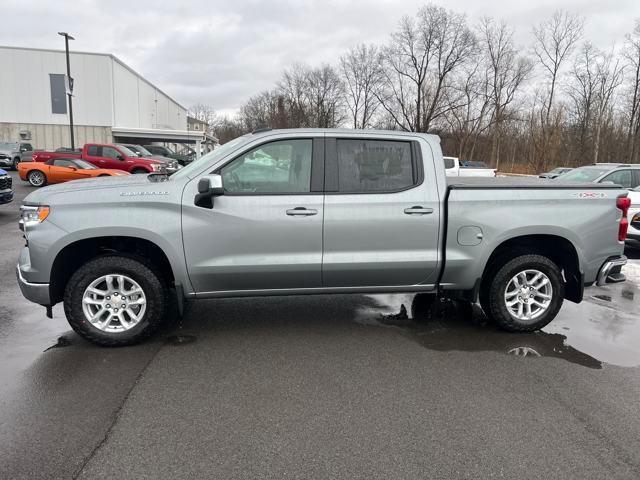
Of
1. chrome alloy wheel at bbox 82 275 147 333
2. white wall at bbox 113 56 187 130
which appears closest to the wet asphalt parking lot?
chrome alloy wheel at bbox 82 275 147 333

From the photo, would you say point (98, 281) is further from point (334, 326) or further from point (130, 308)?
point (334, 326)

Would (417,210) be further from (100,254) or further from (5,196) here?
(5,196)

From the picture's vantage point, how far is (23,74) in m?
51.2

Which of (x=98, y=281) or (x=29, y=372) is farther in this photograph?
(x=98, y=281)

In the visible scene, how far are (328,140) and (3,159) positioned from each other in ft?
112

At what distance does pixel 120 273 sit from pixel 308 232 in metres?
1.74

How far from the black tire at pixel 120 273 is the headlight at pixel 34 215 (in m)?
0.54

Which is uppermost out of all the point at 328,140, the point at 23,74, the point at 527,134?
the point at 23,74

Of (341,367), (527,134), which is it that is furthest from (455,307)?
(527,134)

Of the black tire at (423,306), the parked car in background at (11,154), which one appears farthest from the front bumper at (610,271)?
the parked car in background at (11,154)

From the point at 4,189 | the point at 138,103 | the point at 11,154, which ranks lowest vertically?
the point at 4,189

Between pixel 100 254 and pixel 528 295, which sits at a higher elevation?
pixel 100 254

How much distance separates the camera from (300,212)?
450 centimetres

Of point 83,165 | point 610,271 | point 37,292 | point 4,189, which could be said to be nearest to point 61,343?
point 37,292
